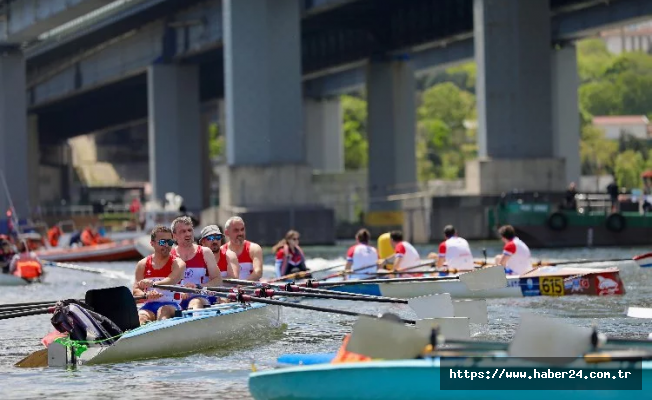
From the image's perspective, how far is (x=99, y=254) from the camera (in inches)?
2035

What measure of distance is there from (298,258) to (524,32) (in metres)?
35.1

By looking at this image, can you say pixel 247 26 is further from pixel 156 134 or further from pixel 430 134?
pixel 430 134

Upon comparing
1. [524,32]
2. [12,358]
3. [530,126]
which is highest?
[524,32]

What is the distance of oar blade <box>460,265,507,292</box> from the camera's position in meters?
21.5

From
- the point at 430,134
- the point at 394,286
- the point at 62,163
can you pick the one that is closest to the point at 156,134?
the point at 62,163

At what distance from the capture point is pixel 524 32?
62750mm

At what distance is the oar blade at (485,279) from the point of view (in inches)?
848

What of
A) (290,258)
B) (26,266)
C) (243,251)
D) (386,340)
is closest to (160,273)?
(243,251)

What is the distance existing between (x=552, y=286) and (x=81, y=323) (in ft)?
41.6

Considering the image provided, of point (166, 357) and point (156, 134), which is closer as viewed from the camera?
point (166, 357)

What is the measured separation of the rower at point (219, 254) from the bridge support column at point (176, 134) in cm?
6381

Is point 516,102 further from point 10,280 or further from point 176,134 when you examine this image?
point 176,134

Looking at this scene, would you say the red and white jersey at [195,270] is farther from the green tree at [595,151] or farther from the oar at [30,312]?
the green tree at [595,151]

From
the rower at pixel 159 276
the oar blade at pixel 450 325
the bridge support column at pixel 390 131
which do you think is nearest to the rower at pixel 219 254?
the rower at pixel 159 276
